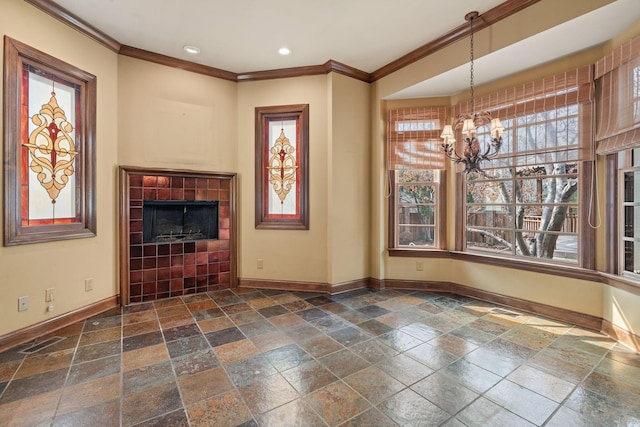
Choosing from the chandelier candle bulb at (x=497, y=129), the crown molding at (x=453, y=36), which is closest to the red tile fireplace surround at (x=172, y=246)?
the crown molding at (x=453, y=36)

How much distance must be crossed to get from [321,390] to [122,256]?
292cm

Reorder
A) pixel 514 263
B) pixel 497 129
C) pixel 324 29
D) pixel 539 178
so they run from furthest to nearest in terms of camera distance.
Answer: pixel 514 263 → pixel 539 178 → pixel 324 29 → pixel 497 129

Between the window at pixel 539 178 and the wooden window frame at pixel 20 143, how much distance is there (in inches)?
172

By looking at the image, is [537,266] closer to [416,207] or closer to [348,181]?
[416,207]

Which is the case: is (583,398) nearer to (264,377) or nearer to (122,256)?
(264,377)

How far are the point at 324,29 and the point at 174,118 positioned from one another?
218cm

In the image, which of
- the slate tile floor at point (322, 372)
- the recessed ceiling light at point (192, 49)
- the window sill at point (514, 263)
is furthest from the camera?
the recessed ceiling light at point (192, 49)

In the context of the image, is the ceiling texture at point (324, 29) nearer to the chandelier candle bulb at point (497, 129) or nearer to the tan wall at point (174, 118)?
the tan wall at point (174, 118)

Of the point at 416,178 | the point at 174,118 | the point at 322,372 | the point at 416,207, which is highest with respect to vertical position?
the point at 174,118

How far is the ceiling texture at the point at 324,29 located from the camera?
8.91 ft

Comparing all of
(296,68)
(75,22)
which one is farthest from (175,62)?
(296,68)

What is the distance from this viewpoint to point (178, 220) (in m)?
4.06

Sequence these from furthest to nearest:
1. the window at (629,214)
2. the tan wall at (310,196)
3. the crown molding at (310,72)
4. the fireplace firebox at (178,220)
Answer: the tan wall at (310,196), the crown molding at (310,72), the fireplace firebox at (178,220), the window at (629,214)

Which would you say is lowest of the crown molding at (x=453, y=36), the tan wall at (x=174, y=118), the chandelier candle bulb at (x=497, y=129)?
the chandelier candle bulb at (x=497, y=129)
